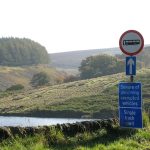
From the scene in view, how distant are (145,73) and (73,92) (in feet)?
75.1

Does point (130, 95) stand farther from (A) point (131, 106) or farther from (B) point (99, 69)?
(B) point (99, 69)

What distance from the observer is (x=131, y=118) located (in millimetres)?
17000

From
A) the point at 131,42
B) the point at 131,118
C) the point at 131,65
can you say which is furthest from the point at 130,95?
the point at 131,42

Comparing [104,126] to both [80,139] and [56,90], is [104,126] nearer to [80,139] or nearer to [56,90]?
[80,139]

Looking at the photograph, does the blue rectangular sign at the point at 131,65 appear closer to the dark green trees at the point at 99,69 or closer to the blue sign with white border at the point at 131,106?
the blue sign with white border at the point at 131,106

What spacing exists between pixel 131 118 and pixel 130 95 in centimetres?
73

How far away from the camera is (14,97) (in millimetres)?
163125

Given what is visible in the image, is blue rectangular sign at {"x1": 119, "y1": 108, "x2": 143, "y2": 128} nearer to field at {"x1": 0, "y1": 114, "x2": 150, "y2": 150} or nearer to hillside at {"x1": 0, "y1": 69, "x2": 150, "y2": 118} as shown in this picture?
→ field at {"x1": 0, "y1": 114, "x2": 150, "y2": 150}

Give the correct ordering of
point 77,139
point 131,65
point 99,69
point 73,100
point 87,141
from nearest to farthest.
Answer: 1. point 87,141
2. point 77,139
3. point 131,65
4. point 73,100
5. point 99,69

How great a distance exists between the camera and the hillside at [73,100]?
131200 mm

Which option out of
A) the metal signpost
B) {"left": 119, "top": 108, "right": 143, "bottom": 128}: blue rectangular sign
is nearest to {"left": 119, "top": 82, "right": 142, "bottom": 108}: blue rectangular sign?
the metal signpost

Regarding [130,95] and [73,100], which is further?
[73,100]

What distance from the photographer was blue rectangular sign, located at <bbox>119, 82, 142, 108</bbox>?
17.0 meters

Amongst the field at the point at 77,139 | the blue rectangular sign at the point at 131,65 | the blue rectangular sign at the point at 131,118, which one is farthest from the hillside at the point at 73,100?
the field at the point at 77,139
